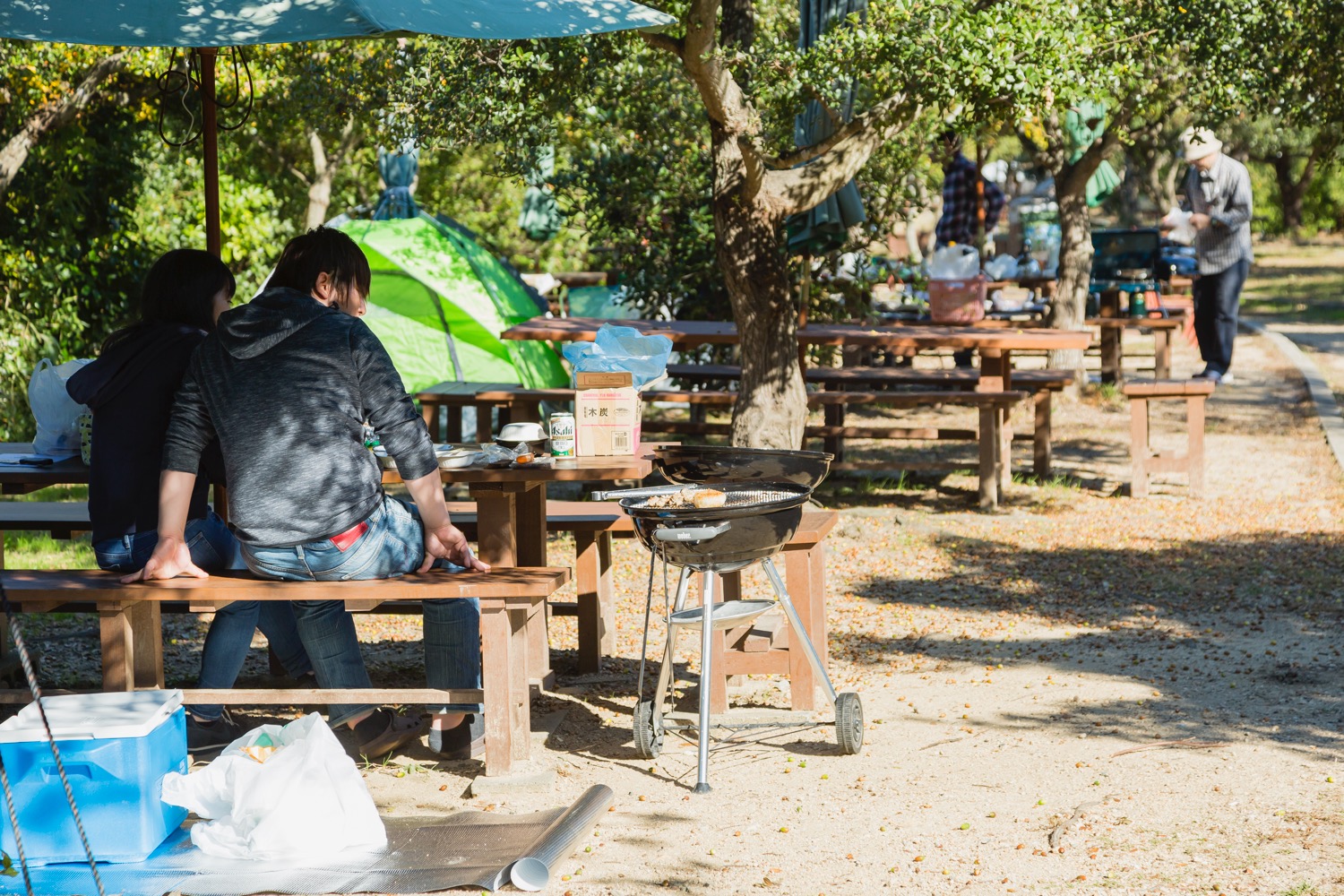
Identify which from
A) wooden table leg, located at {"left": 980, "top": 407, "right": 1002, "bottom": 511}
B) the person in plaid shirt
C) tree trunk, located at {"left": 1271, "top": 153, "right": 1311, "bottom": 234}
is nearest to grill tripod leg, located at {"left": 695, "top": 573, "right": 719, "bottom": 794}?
wooden table leg, located at {"left": 980, "top": 407, "right": 1002, "bottom": 511}

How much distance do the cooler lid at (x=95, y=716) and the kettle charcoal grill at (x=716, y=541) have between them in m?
1.35

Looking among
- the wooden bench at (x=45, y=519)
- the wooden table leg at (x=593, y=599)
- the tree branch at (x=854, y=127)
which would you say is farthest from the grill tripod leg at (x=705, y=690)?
the tree branch at (x=854, y=127)

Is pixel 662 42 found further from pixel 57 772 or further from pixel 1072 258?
pixel 1072 258

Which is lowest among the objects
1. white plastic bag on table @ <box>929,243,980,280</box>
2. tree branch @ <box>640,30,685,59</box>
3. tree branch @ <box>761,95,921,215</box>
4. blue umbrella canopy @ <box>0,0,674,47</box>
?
white plastic bag on table @ <box>929,243,980,280</box>

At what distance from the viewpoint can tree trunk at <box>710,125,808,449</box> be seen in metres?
7.52

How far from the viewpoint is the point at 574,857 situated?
370cm

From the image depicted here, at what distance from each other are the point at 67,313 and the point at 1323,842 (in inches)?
390

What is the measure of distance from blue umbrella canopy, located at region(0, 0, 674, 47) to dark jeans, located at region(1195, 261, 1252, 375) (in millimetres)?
6348

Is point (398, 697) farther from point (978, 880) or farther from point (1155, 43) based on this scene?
point (1155, 43)

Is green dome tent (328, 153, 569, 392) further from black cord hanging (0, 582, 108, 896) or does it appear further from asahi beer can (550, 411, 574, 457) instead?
black cord hanging (0, 582, 108, 896)

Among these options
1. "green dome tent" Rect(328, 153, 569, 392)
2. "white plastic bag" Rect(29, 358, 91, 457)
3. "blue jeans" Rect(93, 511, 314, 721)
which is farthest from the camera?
"green dome tent" Rect(328, 153, 569, 392)

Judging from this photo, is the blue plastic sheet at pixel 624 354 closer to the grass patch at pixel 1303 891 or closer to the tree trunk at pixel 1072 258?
the grass patch at pixel 1303 891

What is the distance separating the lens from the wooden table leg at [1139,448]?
8.65 metres

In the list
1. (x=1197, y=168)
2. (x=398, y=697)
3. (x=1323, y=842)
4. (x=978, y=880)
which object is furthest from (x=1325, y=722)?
(x=1197, y=168)
